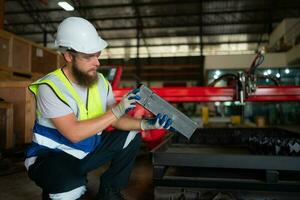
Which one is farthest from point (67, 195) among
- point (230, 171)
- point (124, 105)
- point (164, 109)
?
point (230, 171)

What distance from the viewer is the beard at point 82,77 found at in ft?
5.29

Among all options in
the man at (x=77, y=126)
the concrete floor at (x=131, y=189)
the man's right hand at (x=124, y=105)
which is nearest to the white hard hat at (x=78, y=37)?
the man at (x=77, y=126)

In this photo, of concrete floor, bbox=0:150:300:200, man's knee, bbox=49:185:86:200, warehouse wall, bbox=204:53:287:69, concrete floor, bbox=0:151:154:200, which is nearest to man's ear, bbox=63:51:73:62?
man's knee, bbox=49:185:86:200

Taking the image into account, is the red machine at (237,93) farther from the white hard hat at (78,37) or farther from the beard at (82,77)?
the white hard hat at (78,37)

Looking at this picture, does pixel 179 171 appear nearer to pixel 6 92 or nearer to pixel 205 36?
pixel 6 92

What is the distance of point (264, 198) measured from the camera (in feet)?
5.45

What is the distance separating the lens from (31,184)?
2.47 metres

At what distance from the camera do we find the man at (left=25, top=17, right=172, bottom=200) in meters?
1.46

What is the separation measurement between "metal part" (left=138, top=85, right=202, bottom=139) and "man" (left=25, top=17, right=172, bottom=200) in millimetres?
52

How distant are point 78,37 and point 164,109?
0.62m

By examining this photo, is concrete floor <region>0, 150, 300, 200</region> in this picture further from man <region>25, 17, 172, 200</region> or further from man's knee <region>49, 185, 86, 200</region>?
man's knee <region>49, 185, 86, 200</region>

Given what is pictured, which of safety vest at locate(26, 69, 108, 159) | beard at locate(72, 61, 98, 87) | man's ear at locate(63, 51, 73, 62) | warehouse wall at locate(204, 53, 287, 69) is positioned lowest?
safety vest at locate(26, 69, 108, 159)

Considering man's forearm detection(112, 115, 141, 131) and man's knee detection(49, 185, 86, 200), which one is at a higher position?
man's forearm detection(112, 115, 141, 131)

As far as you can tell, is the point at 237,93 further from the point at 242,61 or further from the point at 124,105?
the point at 242,61
